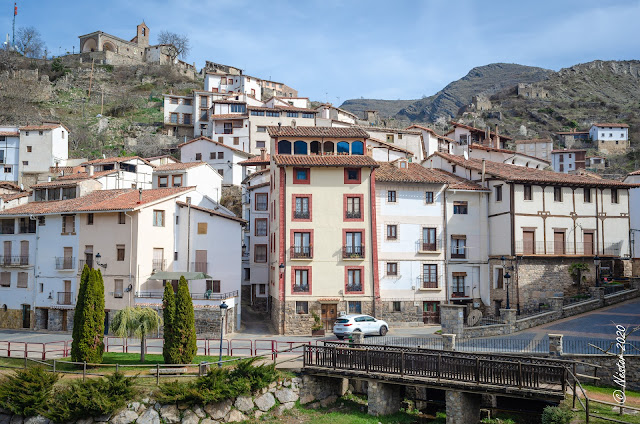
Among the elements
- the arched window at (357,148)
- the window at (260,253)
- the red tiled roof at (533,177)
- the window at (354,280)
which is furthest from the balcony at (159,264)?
the red tiled roof at (533,177)

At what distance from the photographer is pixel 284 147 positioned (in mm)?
42219

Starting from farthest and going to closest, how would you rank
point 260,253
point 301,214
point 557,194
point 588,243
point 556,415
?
point 260,253 < point 588,243 < point 557,194 < point 301,214 < point 556,415

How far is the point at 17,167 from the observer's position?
2938 inches

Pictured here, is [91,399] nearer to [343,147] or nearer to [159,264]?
[159,264]

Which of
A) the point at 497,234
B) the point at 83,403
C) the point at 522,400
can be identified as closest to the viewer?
the point at 83,403

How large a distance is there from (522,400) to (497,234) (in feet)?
65.8

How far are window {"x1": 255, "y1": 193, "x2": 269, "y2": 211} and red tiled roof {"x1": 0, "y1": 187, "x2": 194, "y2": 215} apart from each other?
7677 millimetres

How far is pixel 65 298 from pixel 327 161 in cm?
2121

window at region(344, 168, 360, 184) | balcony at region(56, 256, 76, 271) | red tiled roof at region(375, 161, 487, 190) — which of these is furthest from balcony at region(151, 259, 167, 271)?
red tiled roof at region(375, 161, 487, 190)

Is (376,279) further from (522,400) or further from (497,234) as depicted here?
(522,400)

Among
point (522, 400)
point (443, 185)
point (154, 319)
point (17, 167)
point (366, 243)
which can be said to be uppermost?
point (17, 167)

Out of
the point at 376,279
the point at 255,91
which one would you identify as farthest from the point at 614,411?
the point at 255,91

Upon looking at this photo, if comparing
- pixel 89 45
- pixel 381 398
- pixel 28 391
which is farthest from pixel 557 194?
pixel 89 45

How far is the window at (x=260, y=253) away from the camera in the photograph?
50562 millimetres
